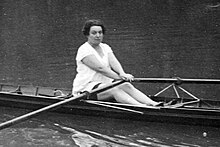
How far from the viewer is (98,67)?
7.63 meters

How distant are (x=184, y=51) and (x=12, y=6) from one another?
11684 mm

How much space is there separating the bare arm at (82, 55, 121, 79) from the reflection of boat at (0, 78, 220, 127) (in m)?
0.38

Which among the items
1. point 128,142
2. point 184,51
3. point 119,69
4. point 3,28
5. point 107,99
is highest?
point 3,28

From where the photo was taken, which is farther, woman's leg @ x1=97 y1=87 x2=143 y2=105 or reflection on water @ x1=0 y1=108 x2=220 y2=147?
woman's leg @ x1=97 y1=87 x2=143 y2=105

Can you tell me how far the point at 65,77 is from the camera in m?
12.3

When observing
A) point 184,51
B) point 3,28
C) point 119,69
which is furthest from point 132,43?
point 119,69

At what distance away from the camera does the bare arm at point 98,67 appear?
25.0 ft

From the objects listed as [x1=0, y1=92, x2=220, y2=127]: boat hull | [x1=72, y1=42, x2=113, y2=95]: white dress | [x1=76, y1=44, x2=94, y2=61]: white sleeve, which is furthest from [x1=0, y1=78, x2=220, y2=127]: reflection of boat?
[x1=76, y1=44, x2=94, y2=61]: white sleeve

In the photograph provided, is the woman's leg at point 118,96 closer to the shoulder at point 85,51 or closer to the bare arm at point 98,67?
the bare arm at point 98,67

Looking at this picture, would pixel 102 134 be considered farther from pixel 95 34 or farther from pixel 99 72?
pixel 95 34

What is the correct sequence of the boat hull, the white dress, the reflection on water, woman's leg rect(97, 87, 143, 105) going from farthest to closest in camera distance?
the white dress < woman's leg rect(97, 87, 143, 105) < the boat hull < the reflection on water

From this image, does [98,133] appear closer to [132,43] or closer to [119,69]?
[119,69]

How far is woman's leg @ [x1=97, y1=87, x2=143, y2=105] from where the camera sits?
298 inches

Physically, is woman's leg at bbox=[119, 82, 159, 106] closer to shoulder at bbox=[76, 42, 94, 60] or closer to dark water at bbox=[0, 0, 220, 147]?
dark water at bbox=[0, 0, 220, 147]
